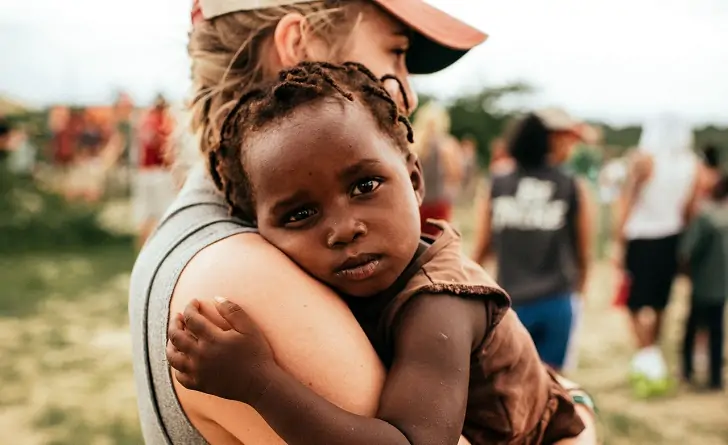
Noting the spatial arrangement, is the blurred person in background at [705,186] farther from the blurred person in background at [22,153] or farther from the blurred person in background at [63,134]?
the blurred person in background at [63,134]

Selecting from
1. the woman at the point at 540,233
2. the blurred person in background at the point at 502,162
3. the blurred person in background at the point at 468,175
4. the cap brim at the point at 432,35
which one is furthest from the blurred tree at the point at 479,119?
the cap brim at the point at 432,35

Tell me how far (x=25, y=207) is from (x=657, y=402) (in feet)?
34.5

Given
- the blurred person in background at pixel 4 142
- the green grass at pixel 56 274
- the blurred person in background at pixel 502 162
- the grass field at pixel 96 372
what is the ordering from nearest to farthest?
the blurred person in background at pixel 502 162 → the grass field at pixel 96 372 → the green grass at pixel 56 274 → the blurred person in background at pixel 4 142

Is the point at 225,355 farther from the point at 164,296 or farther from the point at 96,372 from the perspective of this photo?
the point at 96,372

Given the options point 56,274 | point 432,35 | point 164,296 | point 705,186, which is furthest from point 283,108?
point 56,274

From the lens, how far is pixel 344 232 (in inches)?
53.0

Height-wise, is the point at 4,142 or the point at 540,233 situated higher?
the point at 540,233

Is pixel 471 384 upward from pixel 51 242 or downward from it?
upward

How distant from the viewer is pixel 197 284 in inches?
50.1

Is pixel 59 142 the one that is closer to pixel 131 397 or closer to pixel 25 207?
pixel 25 207

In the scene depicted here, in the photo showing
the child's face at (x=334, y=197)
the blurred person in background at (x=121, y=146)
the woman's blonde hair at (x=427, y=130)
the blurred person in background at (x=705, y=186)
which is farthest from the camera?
the blurred person in background at (x=121, y=146)

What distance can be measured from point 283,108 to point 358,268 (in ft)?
1.11

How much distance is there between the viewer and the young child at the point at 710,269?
6.18 m

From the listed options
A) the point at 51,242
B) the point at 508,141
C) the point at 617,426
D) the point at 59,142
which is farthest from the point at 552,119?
the point at 59,142
